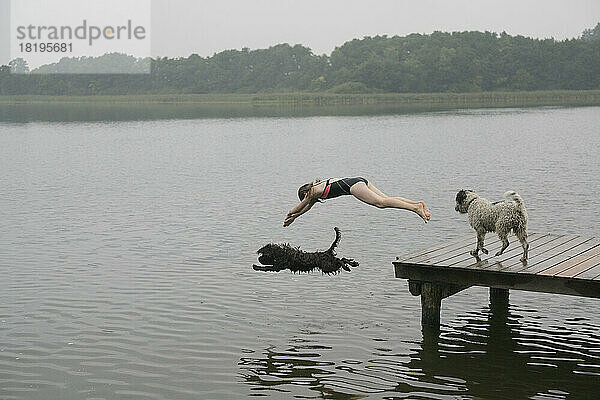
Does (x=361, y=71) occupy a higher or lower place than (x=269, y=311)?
higher

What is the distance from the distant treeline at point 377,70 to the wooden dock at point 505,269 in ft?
487

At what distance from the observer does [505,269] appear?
1083cm

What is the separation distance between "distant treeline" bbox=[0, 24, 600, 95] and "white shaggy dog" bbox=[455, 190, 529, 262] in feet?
490

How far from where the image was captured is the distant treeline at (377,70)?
165000 mm

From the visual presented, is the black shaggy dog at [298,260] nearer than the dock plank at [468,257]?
Yes

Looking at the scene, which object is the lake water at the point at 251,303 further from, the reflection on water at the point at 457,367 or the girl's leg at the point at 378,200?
the girl's leg at the point at 378,200

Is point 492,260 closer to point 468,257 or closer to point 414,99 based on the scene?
point 468,257

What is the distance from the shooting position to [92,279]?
1598cm

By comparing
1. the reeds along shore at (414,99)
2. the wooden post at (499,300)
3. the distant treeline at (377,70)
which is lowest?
the wooden post at (499,300)

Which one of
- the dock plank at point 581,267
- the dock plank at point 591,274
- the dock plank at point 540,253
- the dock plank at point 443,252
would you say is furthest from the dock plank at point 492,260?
the dock plank at point 591,274

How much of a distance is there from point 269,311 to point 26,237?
380 inches

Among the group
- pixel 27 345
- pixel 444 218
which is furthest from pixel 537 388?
pixel 444 218

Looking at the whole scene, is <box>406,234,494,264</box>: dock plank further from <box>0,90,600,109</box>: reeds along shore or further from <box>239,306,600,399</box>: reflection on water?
<box>0,90,600,109</box>: reeds along shore

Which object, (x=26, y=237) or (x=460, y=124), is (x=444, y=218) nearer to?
(x=26, y=237)
